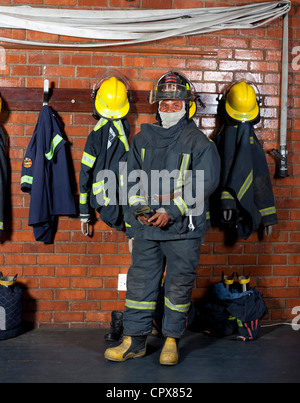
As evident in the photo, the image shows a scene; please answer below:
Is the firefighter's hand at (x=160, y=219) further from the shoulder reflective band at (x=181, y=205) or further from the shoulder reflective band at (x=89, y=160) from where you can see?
the shoulder reflective band at (x=89, y=160)

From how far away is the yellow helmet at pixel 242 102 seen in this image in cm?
352

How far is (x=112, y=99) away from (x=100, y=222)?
0.95 m

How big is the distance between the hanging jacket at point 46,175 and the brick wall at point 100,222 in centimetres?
16

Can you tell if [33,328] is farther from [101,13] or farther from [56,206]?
[101,13]

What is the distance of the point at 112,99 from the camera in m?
3.44

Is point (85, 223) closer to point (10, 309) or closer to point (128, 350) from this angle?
point (10, 309)

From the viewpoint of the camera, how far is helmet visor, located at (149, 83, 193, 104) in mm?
3104

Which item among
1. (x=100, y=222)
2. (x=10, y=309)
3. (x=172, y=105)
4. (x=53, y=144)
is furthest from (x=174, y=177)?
(x=10, y=309)

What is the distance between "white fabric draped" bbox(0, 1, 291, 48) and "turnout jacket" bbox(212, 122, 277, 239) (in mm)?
827

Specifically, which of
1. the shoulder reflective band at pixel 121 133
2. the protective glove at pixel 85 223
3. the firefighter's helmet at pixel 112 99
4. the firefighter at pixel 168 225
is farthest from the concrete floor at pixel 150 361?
the firefighter's helmet at pixel 112 99

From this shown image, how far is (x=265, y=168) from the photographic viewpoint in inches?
141

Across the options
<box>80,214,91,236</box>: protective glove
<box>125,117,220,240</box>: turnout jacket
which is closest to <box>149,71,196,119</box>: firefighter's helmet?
<box>125,117,220,240</box>: turnout jacket

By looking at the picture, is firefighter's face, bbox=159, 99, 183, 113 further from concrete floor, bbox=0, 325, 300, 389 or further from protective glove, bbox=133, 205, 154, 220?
concrete floor, bbox=0, 325, 300, 389

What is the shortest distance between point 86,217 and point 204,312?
1.14 m
